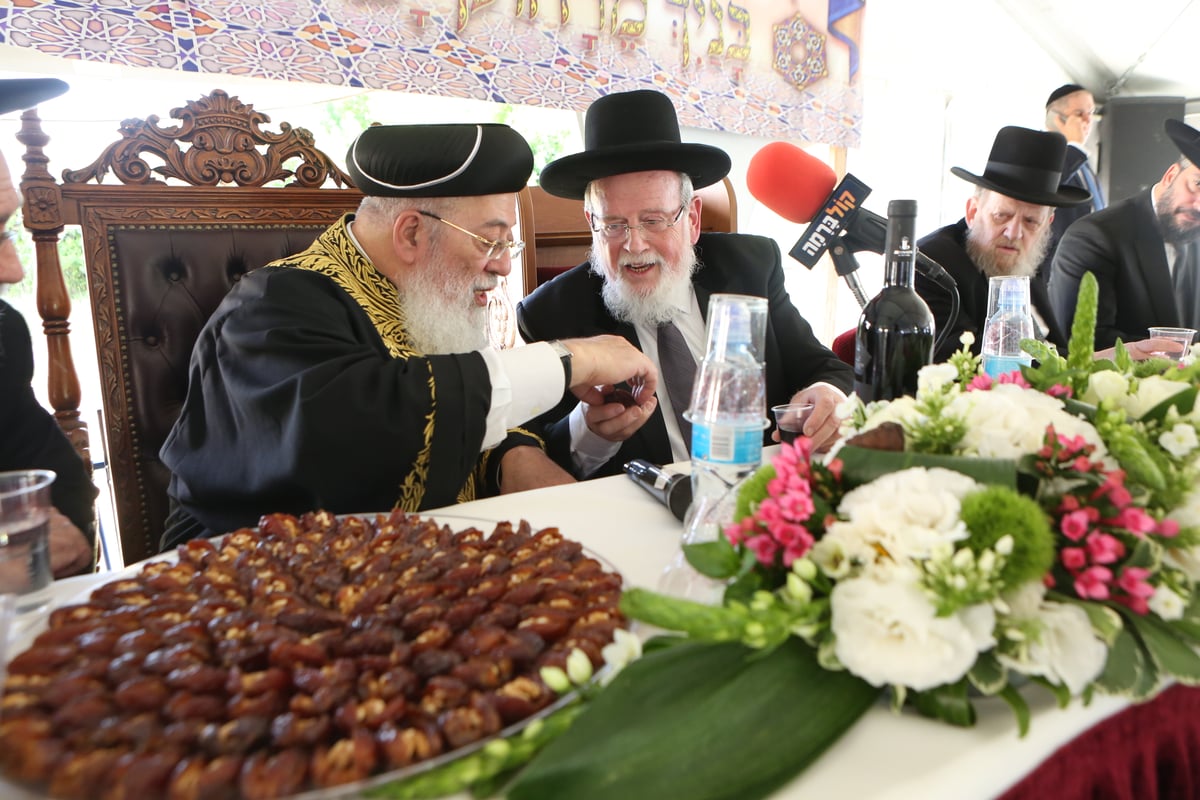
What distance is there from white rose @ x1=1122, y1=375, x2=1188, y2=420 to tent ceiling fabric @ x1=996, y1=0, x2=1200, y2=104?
21.1ft

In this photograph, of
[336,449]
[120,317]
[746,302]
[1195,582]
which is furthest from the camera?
[120,317]

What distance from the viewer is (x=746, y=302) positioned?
780 millimetres

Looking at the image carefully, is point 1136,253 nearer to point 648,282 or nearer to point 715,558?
point 648,282

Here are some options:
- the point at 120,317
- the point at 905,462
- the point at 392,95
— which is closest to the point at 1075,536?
the point at 905,462

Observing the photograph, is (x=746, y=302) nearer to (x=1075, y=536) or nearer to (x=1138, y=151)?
(x=1075, y=536)

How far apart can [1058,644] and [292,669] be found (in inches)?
22.7

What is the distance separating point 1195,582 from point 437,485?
1.08 metres

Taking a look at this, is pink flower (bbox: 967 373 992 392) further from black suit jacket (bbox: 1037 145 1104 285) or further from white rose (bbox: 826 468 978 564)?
black suit jacket (bbox: 1037 145 1104 285)

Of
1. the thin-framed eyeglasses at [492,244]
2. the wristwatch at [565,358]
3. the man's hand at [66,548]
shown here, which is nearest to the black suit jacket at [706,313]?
the thin-framed eyeglasses at [492,244]

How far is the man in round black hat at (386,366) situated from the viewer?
131cm

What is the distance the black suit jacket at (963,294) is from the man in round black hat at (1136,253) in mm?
615

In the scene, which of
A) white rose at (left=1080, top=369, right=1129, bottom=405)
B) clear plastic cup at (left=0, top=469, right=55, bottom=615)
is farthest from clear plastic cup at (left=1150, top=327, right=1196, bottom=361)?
clear plastic cup at (left=0, top=469, right=55, bottom=615)

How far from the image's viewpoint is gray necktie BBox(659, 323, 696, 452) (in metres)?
2.13

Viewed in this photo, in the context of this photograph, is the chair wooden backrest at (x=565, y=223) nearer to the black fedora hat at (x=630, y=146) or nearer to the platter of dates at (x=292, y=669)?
the black fedora hat at (x=630, y=146)
